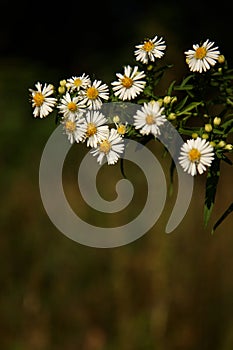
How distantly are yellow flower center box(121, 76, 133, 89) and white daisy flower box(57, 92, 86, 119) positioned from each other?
0.08 m

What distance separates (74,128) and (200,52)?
0.25 meters

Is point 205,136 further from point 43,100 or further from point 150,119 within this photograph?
point 43,100

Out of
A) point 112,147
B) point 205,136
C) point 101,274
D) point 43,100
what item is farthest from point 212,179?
point 101,274

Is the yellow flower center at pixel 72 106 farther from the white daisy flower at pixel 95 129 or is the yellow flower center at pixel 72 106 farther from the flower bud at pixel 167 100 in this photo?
the flower bud at pixel 167 100

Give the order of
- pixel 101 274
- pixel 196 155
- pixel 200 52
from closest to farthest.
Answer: pixel 196 155
pixel 200 52
pixel 101 274

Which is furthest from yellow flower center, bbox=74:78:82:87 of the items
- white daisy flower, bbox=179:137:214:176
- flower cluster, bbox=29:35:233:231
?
white daisy flower, bbox=179:137:214:176

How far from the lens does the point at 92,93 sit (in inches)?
51.3

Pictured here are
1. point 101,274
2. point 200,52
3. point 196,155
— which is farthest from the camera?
point 101,274

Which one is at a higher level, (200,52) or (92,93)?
(200,52)

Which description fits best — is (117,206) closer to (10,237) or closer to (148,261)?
(148,261)

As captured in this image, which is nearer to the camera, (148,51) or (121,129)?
(121,129)

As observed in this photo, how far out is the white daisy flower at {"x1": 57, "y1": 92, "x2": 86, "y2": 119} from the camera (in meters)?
1.30

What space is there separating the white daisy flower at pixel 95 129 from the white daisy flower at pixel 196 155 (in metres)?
0.13

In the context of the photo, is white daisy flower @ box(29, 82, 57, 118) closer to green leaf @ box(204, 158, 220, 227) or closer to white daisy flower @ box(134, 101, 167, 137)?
white daisy flower @ box(134, 101, 167, 137)
